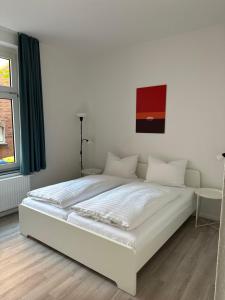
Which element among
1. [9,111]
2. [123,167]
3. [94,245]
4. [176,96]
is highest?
[176,96]

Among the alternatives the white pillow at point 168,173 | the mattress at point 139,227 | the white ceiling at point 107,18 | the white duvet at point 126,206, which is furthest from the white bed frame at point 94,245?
the white ceiling at point 107,18

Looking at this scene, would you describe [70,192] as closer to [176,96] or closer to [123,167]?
[123,167]

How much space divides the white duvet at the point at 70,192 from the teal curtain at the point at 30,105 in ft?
2.69

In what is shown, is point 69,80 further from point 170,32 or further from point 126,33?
point 170,32

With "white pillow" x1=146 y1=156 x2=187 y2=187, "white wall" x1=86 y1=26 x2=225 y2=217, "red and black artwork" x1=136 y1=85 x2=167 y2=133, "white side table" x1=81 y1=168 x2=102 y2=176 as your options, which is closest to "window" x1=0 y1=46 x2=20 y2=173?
"white side table" x1=81 y1=168 x2=102 y2=176

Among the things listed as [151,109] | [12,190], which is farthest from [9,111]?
[151,109]

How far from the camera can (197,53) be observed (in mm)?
2939

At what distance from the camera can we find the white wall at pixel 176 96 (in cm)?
287

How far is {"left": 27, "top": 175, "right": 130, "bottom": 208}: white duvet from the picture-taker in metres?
2.32

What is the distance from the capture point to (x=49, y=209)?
7.52 feet

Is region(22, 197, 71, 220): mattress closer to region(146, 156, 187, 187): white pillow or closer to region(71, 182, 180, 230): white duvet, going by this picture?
region(71, 182, 180, 230): white duvet

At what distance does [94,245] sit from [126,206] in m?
0.45

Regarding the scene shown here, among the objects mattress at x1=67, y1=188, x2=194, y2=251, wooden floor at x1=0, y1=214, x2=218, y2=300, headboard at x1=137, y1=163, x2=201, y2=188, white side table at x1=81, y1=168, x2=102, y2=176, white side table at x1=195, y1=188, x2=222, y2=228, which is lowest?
wooden floor at x1=0, y1=214, x2=218, y2=300

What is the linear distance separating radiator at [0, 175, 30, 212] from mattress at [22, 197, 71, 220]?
64cm
